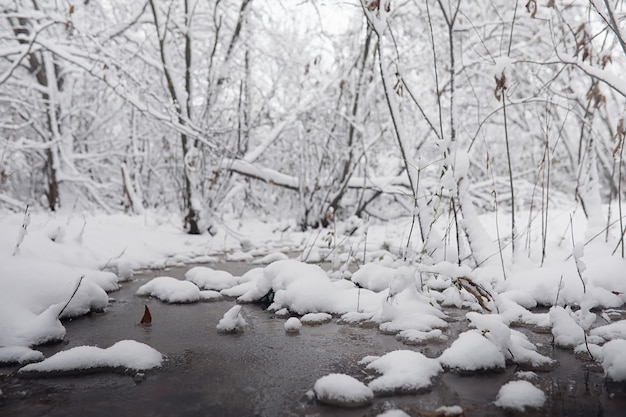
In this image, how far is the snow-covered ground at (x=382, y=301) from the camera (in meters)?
1.22

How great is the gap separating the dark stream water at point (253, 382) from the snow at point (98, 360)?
1.3 inches

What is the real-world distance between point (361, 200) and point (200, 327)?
4267 millimetres

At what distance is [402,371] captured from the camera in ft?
3.82

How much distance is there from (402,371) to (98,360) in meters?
0.89

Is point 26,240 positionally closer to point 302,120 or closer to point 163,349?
point 163,349

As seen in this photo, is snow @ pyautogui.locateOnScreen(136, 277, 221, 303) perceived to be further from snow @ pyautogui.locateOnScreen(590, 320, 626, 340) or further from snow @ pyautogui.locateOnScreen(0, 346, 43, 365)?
snow @ pyautogui.locateOnScreen(590, 320, 626, 340)

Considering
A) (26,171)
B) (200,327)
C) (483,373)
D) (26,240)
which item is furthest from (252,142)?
(483,373)

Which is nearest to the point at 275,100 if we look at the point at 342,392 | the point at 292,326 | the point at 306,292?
the point at 306,292

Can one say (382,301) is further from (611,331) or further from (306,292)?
(611,331)

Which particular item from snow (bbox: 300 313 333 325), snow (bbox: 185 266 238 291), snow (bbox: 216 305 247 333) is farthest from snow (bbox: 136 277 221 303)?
snow (bbox: 300 313 333 325)

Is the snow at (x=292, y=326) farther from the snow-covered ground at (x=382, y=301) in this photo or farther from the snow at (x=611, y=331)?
the snow at (x=611, y=331)

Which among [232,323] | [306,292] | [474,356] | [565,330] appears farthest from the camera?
[306,292]

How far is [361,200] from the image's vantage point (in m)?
5.76

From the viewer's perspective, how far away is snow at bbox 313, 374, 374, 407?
103cm
